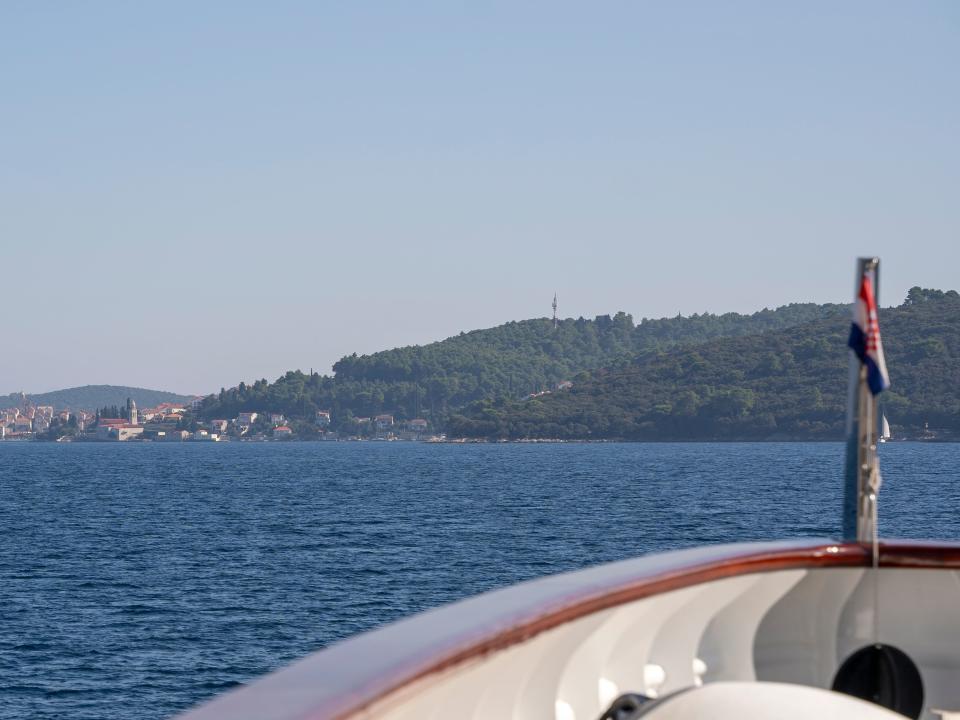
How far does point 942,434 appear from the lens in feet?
584

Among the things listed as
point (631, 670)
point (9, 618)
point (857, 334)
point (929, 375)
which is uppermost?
point (929, 375)

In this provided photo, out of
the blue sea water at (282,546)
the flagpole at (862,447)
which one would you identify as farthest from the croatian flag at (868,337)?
the blue sea water at (282,546)

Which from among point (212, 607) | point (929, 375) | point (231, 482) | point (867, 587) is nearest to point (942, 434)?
point (929, 375)

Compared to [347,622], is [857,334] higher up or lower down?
higher up

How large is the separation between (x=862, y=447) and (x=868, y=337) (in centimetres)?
40

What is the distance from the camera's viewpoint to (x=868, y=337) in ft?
12.5

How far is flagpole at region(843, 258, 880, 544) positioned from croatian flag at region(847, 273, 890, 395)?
25 millimetres

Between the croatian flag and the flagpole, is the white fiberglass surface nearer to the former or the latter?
the flagpole

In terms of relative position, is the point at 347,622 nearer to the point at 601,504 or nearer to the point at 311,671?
the point at 311,671

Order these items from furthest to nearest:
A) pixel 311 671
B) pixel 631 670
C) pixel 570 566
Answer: pixel 570 566, pixel 631 670, pixel 311 671

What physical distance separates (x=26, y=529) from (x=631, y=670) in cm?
6271

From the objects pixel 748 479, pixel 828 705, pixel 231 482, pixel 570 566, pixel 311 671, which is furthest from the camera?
pixel 231 482

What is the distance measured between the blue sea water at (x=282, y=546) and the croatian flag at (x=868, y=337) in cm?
2093

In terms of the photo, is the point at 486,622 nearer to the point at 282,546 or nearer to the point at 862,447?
the point at 862,447
